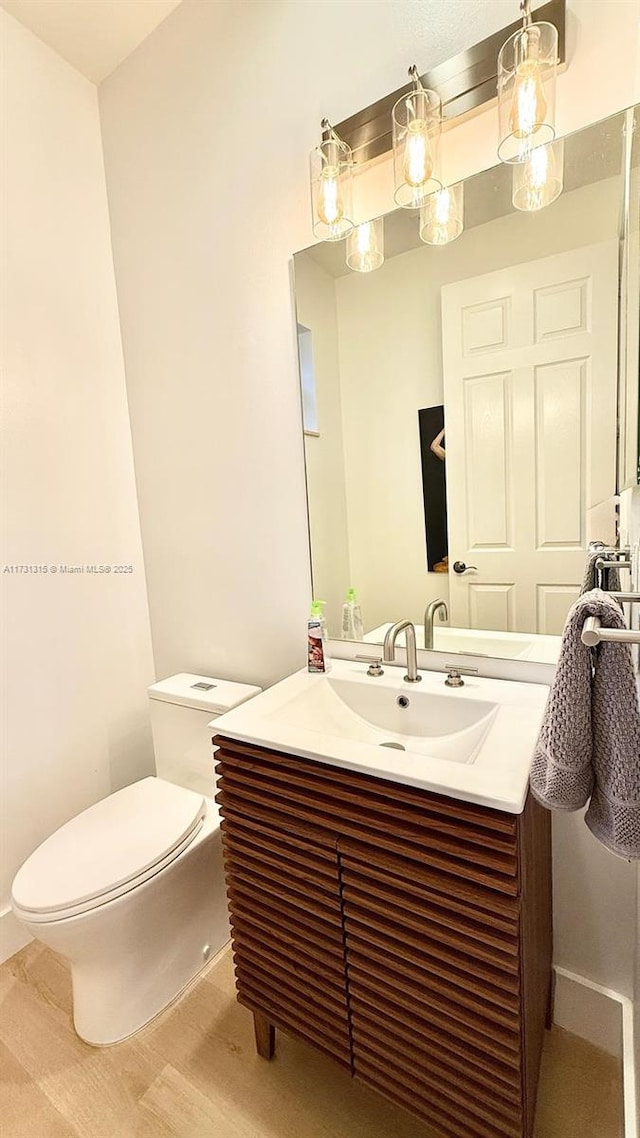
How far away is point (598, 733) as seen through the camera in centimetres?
61

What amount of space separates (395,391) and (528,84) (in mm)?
620

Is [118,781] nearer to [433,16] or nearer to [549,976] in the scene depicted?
[549,976]

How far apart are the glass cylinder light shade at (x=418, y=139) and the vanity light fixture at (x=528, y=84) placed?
144 millimetres

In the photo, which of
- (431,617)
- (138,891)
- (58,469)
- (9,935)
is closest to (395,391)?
(431,617)

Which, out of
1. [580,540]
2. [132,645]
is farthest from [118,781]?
[580,540]

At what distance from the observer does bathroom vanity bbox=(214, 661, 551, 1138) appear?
80cm

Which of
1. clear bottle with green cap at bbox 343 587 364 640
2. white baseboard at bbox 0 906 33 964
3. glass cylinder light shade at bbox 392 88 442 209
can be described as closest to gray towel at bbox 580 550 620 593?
clear bottle with green cap at bbox 343 587 364 640

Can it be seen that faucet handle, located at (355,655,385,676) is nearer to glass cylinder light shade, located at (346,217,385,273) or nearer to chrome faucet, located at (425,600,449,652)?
chrome faucet, located at (425,600,449,652)

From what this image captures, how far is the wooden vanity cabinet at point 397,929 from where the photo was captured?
0.80 m

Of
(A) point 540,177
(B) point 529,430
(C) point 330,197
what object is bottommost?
(B) point 529,430

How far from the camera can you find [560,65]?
1.00m

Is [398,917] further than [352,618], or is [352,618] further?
[352,618]

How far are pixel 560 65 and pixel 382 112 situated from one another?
382 mm

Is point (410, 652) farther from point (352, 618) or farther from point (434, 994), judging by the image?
point (434, 994)
